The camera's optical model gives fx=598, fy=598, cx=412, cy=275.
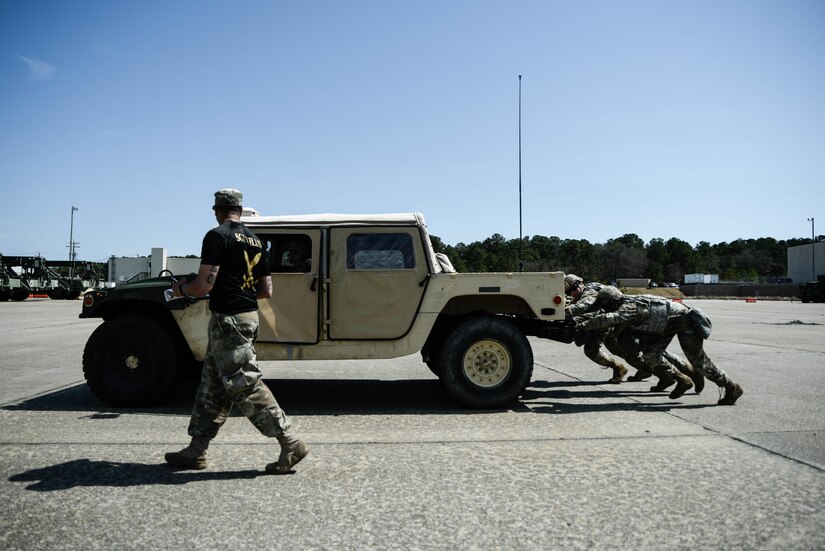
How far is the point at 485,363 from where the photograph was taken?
18.8 ft

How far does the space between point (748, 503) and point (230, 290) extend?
3.17 m

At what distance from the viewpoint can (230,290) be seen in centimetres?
373

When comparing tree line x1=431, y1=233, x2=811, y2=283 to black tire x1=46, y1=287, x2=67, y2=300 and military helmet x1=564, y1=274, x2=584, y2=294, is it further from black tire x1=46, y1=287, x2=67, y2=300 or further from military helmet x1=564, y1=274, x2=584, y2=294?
military helmet x1=564, y1=274, x2=584, y2=294

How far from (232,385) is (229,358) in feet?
0.54

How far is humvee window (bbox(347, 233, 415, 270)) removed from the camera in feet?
19.1

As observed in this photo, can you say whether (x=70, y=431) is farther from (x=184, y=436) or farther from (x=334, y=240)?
(x=334, y=240)

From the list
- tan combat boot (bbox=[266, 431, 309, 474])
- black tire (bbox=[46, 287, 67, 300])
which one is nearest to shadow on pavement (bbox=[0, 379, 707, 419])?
tan combat boot (bbox=[266, 431, 309, 474])

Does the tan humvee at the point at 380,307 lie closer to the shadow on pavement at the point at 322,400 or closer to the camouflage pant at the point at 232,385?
the shadow on pavement at the point at 322,400

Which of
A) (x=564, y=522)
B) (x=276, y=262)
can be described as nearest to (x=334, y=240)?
(x=276, y=262)

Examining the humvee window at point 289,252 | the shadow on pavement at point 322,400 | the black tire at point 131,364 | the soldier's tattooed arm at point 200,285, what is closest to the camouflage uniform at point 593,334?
the shadow on pavement at point 322,400

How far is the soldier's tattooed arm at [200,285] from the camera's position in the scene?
358cm

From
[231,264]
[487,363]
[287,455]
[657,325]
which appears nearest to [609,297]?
[657,325]

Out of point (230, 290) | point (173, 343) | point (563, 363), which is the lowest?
point (563, 363)

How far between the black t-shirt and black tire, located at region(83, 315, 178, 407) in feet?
7.48
